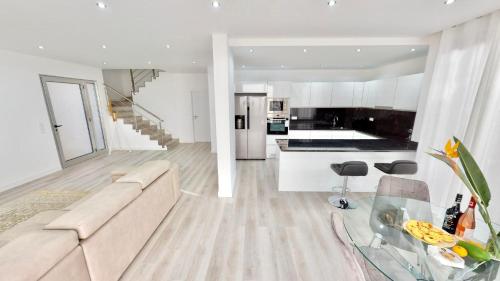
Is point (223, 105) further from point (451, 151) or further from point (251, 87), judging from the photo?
point (451, 151)

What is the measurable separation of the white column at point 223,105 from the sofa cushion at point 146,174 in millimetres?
910

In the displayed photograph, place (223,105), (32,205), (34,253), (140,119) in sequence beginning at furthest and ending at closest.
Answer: (140,119), (223,105), (32,205), (34,253)

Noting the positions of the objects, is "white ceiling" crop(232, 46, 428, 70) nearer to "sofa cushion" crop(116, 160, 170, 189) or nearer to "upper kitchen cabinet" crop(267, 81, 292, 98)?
"upper kitchen cabinet" crop(267, 81, 292, 98)

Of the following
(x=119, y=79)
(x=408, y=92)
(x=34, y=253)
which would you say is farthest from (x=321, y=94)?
(x=119, y=79)

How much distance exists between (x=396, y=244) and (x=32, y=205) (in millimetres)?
4682

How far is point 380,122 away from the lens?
4641 millimetres

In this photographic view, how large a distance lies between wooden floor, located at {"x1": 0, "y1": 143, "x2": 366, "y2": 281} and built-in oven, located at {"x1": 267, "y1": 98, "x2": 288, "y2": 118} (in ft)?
6.27

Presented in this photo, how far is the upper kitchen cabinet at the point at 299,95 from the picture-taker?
5160 mm

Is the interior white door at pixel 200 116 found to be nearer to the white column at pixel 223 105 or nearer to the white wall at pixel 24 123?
the white wall at pixel 24 123

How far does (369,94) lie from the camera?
4.89m

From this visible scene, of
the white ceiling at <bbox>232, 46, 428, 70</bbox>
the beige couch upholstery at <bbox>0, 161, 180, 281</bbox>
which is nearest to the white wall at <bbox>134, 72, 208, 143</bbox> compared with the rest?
the white ceiling at <bbox>232, 46, 428, 70</bbox>

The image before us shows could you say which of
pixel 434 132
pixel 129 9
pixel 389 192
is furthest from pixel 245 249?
pixel 434 132

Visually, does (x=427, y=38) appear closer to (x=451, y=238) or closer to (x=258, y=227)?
(x=451, y=238)

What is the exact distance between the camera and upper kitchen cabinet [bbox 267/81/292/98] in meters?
5.06
